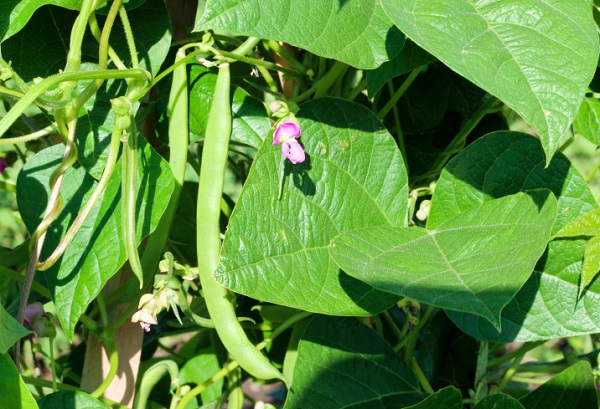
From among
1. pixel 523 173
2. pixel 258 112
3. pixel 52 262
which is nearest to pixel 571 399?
pixel 523 173

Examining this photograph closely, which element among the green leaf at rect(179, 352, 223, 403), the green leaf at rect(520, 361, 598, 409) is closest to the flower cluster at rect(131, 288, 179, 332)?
the green leaf at rect(179, 352, 223, 403)

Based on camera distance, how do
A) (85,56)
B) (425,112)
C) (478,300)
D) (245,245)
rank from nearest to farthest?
(478,300), (245,245), (85,56), (425,112)

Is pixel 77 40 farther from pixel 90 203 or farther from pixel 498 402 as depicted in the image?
pixel 498 402

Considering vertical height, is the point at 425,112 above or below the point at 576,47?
below

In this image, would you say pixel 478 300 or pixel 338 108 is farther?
pixel 338 108

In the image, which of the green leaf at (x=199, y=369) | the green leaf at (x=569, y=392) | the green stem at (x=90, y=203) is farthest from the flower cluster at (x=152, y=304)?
the green leaf at (x=569, y=392)

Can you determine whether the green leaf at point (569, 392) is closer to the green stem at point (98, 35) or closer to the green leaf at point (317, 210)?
the green leaf at point (317, 210)

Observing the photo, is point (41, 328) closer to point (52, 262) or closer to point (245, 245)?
point (52, 262)
